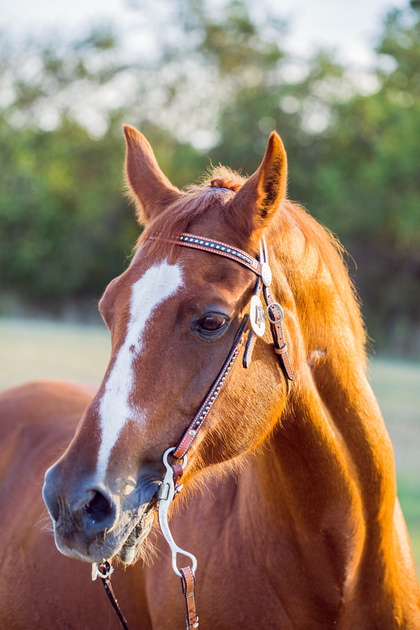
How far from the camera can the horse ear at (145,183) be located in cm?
232

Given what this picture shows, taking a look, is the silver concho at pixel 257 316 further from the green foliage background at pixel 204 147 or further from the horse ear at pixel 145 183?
the green foliage background at pixel 204 147

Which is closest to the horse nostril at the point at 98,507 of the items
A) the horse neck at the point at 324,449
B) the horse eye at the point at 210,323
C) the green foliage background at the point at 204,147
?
the horse eye at the point at 210,323

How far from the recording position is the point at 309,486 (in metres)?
2.13

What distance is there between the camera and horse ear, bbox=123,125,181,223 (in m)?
2.32

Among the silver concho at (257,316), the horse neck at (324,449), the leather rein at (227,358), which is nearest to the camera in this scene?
the leather rein at (227,358)

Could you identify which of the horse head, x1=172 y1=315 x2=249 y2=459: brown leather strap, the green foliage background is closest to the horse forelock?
the horse head

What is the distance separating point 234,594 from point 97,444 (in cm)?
97

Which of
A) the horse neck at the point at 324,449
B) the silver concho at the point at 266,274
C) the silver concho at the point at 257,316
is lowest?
the horse neck at the point at 324,449

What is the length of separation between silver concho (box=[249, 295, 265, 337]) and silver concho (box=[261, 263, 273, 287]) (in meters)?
0.07

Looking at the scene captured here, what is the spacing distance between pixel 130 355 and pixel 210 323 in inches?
10.9

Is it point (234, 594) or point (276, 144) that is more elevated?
point (276, 144)

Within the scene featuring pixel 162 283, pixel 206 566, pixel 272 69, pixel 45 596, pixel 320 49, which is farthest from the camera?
pixel 272 69

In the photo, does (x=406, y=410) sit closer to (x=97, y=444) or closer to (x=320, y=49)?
(x=97, y=444)

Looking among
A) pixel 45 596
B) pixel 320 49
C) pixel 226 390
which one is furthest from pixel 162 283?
pixel 320 49
